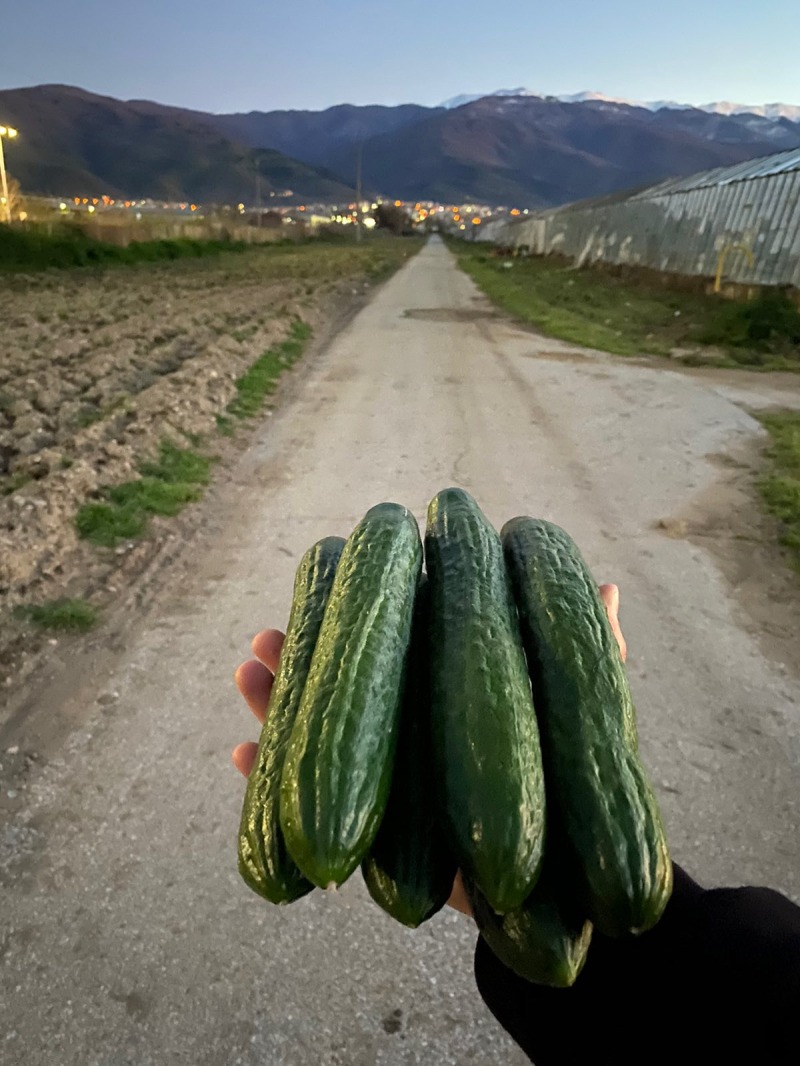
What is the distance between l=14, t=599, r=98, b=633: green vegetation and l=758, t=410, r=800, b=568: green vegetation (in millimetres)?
5226

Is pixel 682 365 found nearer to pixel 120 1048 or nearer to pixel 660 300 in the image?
pixel 660 300

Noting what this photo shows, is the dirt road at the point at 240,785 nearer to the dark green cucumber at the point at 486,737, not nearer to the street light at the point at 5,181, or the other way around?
the dark green cucumber at the point at 486,737

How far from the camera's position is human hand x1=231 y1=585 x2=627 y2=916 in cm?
210

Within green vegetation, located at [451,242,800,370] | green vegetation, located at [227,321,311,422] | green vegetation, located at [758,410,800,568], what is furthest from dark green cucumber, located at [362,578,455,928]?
green vegetation, located at [451,242,800,370]

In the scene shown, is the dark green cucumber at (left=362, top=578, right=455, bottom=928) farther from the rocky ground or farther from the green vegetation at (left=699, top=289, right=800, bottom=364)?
the green vegetation at (left=699, top=289, right=800, bottom=364)

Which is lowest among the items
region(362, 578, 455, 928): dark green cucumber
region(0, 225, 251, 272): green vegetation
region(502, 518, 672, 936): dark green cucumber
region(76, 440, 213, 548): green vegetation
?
region(0, 225, 251, 272): green vegetation

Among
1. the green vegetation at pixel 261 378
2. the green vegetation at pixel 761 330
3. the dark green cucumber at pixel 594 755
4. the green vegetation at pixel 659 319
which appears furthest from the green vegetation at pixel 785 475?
the green vegetation at pixel 261 378

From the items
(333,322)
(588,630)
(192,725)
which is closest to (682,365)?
(333,322)

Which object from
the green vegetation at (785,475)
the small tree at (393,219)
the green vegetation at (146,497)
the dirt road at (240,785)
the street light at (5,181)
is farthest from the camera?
the small tree at (393,219)

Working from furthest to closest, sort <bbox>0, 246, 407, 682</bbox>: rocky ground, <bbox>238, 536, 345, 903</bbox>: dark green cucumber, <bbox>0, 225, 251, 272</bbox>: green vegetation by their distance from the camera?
<bbox>0, 225, 251, 272</bbox>: green vegetation < <bbox>0, 246, 407, 682</bbox>: rocky ground < <bbox>238, 536, 345, 903</bbox>: dark green cucumber

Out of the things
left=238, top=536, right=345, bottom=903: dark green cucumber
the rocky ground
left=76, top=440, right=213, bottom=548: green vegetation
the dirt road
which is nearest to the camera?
left=238, top=536, right=345, bottom=903: dark green cucumber

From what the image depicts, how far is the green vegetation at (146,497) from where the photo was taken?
18.9ft

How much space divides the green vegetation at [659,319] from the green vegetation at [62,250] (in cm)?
1823

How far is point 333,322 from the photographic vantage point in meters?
18.6
